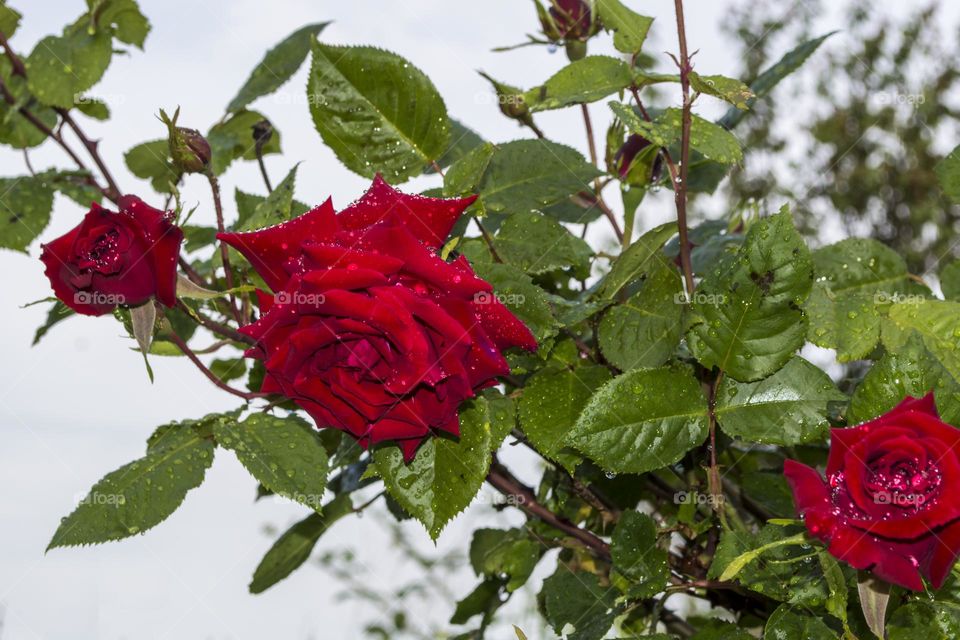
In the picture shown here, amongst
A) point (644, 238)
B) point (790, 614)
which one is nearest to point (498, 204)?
point (644, 238)

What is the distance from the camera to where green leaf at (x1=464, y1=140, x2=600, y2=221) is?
0.89m

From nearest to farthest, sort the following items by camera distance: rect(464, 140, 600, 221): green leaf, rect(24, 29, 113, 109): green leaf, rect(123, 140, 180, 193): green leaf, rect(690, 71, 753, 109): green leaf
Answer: rect(690, 71, 753, 109): green leaf
rect(464, 140, 600, 221): green leaf
rect(24, 29, 113, 109): green leaf
rect(123, 140, 180, 193): green leaf

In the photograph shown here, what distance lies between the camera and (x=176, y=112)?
2.77 ft

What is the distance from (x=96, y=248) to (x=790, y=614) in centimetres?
57

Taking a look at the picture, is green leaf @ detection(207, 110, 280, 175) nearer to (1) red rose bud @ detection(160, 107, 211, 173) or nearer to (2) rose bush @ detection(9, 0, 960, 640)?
(2) rose bush @ detection(9, 0, 960, 640)

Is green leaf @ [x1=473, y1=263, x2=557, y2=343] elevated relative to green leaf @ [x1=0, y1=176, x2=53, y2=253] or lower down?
lower down

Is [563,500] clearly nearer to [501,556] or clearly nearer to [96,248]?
[501,556]

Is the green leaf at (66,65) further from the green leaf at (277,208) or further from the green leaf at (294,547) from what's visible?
the green leaf at (294,547)

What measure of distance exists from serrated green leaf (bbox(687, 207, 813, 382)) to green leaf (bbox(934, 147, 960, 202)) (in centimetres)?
31

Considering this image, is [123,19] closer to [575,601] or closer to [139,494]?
[139,494]

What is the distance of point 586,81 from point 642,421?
29 cm

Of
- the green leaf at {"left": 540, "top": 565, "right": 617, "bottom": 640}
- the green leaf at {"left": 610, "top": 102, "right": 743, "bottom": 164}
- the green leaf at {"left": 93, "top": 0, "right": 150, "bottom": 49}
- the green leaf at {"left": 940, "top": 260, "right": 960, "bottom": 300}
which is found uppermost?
the green leaf at {"left": 93, "top": 0, "right": 150, "bottom": 49}

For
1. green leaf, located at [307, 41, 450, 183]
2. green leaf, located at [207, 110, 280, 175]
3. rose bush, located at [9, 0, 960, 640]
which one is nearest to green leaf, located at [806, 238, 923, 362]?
rose bush, located at [9, 0, 960, 640]

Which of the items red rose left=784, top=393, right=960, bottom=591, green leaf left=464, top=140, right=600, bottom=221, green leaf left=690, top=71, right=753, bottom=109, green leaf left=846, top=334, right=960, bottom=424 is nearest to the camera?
red rose left=784, top=393, right=960, bottom=591
